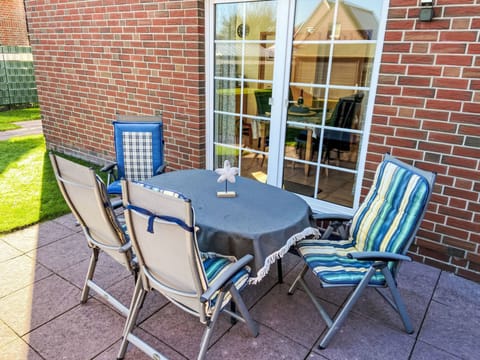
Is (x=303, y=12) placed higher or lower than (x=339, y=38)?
higher

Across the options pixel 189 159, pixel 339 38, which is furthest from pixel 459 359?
pixel 189 159

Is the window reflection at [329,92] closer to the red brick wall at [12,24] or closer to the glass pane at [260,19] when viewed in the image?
the glass pane at [260,19]

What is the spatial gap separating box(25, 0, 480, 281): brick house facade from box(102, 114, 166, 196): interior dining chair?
62 cm

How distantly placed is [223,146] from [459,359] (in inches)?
129

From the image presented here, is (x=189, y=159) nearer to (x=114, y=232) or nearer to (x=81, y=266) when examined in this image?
(x=81, y=266)

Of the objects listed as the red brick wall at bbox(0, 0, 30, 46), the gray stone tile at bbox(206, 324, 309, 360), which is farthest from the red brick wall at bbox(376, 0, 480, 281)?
the red brick wall at bbox(0, 0, 30, 46)

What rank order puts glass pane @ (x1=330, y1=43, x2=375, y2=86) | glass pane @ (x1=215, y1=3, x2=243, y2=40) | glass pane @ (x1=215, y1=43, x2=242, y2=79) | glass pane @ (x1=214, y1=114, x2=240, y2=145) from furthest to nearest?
glass pane @ (x1=214, y1=114, x2=240, y2=145) → glass pane @ (x1=215, y1=43, x2=242, y2=79) → glass pane @ (x1=215, y1=3, x2=243, y2=40) → glass pane @ (x1=330, y1=43, x2=375, y2=86)

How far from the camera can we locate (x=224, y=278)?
191 cm

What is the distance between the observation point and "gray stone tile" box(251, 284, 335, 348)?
2404mm

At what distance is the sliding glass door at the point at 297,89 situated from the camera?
133 inches

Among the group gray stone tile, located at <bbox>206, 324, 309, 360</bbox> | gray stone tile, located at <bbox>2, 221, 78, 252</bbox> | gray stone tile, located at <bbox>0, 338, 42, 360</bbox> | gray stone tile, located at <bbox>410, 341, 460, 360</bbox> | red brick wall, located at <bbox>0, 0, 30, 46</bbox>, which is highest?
red brick wall, located at <bbox>0, 0, 30, 46</bbox>

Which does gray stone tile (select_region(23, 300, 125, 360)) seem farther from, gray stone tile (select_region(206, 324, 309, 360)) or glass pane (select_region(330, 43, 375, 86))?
glass pane (select_region(330, 43, 375, 86))

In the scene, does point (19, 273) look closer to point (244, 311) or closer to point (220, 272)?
point (220, 272)

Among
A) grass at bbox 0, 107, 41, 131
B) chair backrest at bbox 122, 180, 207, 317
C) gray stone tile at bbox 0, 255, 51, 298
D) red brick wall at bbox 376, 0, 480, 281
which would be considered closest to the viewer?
chair backrest at bbox 122, 180, 207, 317
